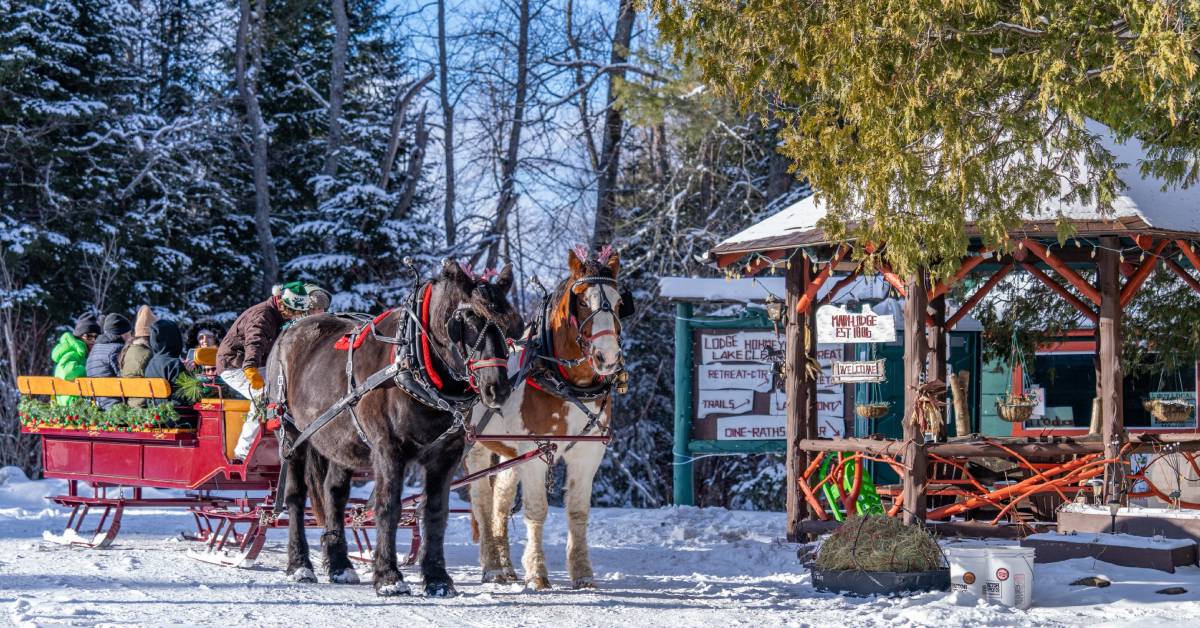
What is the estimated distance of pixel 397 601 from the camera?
24.5 feet

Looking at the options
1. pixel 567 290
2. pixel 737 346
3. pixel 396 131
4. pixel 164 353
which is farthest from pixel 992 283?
pixel 396 131

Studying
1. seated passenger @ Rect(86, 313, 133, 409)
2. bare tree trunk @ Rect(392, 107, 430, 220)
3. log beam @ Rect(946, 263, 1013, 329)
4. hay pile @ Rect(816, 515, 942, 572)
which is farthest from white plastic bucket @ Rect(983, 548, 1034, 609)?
bare tree trunk @ Rect(392, 107, 430, 220)

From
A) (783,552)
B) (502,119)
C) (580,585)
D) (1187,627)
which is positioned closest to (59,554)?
(580,585)

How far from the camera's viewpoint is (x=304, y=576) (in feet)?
27.4

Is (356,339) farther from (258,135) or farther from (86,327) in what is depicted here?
(258,135)

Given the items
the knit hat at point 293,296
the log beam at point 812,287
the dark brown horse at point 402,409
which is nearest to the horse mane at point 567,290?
the dark brown horse at point 402,409

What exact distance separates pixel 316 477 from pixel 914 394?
5001 millimetres

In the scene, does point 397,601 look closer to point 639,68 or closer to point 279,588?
point 279,588

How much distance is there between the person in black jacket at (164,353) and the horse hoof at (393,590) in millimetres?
3903

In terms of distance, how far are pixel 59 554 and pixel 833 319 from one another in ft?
22.6

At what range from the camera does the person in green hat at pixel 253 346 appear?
9.19 meters

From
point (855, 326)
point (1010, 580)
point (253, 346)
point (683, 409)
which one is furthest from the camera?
point (683, 409)

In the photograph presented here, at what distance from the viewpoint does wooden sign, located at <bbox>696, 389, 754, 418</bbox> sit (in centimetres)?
1414

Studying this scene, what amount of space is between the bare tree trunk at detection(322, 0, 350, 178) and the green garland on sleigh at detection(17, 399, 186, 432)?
40.2 ft
